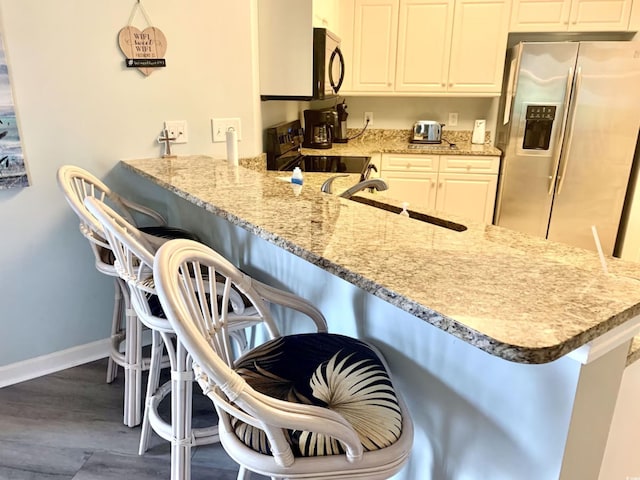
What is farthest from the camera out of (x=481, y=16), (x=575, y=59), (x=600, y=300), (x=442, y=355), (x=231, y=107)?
(x=481, y=16)

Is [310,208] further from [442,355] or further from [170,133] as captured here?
[170,133]

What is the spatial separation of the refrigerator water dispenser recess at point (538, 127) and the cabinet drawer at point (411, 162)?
0.67 meters

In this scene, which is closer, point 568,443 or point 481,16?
point 568,443

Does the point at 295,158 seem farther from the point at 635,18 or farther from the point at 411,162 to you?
the point at 635,18

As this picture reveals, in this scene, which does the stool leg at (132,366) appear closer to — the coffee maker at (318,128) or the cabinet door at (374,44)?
the coffee maker at (318,128)

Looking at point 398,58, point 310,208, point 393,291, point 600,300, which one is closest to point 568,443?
point 600,300

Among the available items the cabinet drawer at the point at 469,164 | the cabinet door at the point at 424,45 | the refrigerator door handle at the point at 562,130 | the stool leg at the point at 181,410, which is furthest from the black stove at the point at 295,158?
the stool leg at the point at 181,410

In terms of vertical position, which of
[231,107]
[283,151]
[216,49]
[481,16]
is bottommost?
[283,151]

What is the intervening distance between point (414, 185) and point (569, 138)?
1156 mm

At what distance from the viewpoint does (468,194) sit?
3787 mm

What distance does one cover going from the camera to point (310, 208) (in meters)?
1.40

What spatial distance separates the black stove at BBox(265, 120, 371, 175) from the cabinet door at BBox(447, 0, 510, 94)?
118 cm

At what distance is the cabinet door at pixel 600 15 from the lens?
3.49 m

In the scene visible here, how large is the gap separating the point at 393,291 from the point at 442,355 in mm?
312
